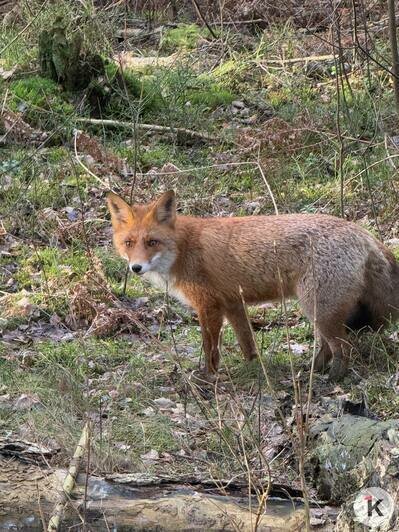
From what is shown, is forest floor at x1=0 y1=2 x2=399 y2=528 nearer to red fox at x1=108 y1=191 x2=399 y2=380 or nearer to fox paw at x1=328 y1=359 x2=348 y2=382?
fox paw at x1=328 y1=359 x2=348 y2=382

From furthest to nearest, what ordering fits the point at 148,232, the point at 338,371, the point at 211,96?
the point at 211,96 → the point at 148,232 → the point at 338,371

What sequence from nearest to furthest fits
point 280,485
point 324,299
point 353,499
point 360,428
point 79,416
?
point 353,499, point 280,485, point 360,428, point 79,416, point 324,299

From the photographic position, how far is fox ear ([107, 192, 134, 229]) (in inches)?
321

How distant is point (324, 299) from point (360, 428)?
2.19 metres

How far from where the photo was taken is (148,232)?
806 centimetres

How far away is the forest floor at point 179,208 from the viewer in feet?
21.2

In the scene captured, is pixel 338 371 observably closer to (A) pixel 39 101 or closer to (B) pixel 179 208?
(B) pixel 179 208

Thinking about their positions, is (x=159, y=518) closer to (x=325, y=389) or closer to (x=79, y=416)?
(x=79, y=416)

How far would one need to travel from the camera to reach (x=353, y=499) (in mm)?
4746

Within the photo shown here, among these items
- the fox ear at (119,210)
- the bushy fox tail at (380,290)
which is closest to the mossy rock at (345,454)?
the bushy fox tail at (380,290)

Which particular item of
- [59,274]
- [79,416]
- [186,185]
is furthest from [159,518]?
[186,185]

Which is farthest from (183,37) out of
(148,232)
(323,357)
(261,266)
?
(323,357)

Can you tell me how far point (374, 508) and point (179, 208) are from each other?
680 cm

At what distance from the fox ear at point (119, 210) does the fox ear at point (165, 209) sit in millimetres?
231
